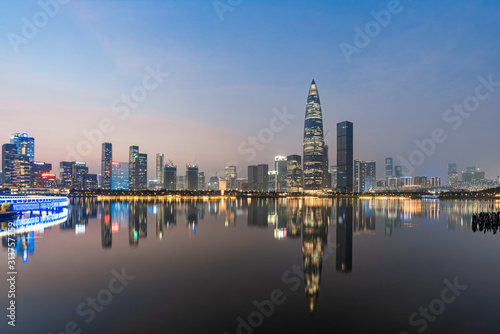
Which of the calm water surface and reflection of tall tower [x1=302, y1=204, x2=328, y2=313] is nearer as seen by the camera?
the calm water surface

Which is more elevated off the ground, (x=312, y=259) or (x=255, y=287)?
(x=255, y=287)

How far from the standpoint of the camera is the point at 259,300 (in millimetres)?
16641

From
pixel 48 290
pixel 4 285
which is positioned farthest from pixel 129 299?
pixel 4 285

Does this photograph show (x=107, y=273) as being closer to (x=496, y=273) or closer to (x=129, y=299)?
(x=129, y=299)

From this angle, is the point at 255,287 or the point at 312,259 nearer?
the point at 255,287

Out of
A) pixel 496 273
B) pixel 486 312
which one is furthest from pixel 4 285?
pixel 496 273

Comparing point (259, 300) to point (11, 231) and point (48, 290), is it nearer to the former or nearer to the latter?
point (48, 290)

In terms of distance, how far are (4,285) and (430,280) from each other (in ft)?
88.7

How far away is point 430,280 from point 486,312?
217 inches

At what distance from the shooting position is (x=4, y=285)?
1928 centimetres

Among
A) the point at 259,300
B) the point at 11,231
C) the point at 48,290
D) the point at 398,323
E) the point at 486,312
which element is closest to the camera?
the point at 398,323

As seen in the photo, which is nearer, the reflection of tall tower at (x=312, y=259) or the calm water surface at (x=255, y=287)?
the calm water surface at (x=255, y=287)

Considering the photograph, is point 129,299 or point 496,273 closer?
point 129,299

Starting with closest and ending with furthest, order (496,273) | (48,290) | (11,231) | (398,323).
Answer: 1. (398,323)
2. (48,290)
3. (496,273)
4. (11,231)
